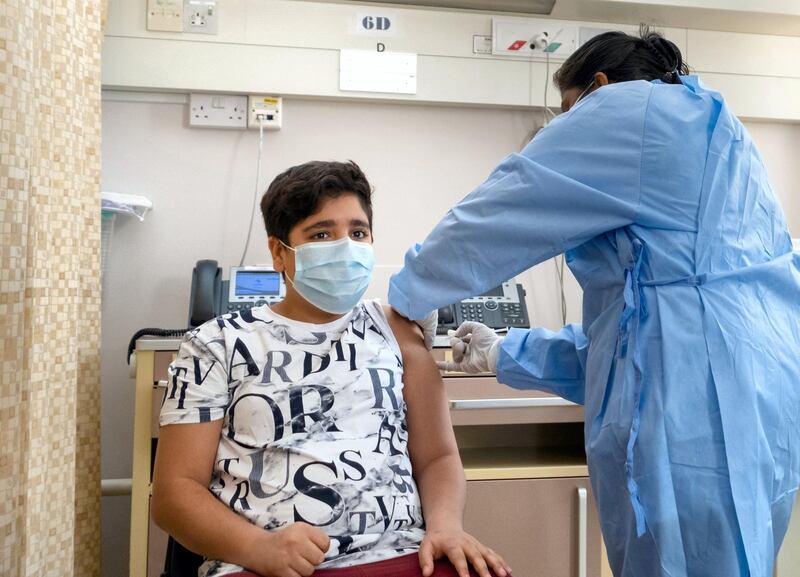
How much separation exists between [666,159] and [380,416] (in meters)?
0.67

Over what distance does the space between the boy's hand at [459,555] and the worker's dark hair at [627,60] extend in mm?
926

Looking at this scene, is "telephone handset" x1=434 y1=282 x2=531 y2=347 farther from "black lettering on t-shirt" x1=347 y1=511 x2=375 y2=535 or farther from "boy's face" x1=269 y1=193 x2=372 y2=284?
"black lettering on t-shirt" x1=347 y1=511 x2=375 y2=535

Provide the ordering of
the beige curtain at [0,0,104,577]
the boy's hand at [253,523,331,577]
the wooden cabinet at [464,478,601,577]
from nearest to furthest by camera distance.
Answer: the beige curtain at [0,0,104,577], the boy's hand at [253,523,331,577], the wooden cabinet at [464,478,601,577]

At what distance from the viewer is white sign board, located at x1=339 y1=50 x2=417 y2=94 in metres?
→ 2.51

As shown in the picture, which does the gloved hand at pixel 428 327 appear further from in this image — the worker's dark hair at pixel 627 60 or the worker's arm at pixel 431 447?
the worker's dark hair at pixel 627 60

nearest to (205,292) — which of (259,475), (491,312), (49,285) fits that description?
(49,285)

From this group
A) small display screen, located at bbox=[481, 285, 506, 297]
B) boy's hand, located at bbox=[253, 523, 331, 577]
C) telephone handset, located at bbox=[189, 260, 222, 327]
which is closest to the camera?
boy's hand, located at bbox=[253, 523, 331, 577]

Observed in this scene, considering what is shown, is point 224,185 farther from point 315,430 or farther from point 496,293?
point 315,430

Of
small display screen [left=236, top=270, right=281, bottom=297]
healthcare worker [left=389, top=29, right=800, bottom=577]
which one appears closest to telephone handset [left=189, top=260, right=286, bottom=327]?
small display screen [left=236, top=270, right=281, bottom=297]

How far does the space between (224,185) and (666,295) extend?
5.69ft

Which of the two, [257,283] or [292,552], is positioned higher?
[257,283]

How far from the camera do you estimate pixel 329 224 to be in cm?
134

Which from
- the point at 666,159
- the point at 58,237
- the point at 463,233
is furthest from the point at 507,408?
the point at 58,237

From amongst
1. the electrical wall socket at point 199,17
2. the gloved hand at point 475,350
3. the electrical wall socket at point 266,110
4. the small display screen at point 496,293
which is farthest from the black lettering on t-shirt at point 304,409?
the electrical wall socket at point 199,17
